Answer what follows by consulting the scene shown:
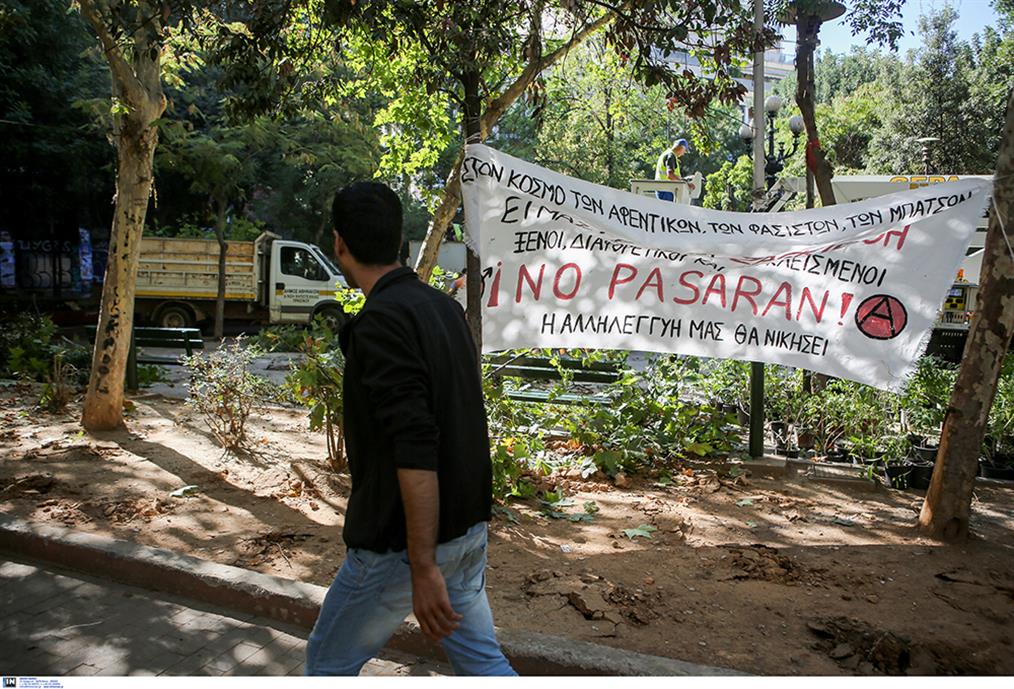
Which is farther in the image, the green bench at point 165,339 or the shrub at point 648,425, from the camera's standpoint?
the green bench at point 165,339

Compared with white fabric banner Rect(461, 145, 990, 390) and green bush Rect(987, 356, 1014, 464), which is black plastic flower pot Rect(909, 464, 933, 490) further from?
white fabric banner Rect(461, 145, 990, 390)

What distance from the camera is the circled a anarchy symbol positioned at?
519 cm

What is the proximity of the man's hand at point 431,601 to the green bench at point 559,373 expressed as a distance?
523 cm

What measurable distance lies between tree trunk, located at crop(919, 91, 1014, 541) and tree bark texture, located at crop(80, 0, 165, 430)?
21.3 ft

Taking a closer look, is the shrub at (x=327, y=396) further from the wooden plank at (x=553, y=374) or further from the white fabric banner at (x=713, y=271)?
the wooden plank at (x=553, y=374)

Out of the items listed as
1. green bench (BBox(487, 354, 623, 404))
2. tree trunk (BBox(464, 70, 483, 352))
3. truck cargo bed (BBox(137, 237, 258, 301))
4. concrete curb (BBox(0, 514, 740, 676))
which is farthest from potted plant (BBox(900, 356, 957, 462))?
truck cargo bed (BBox(137, 237, 258, 301))

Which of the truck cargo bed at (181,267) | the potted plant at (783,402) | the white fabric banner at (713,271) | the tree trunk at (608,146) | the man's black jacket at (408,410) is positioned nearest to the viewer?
the man's black jacket at (408,410)

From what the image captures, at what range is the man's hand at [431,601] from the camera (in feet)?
6.82

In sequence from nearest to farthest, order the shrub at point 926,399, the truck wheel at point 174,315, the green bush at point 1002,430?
the green bush at point 1002,430, the shrub at point 926,399, the truck wheel at point 174,315

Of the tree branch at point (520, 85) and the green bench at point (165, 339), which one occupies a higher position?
the tree branch at point (520, 85)

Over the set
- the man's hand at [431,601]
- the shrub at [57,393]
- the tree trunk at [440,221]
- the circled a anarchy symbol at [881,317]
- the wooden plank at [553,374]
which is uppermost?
the tree trunk at [440,221]

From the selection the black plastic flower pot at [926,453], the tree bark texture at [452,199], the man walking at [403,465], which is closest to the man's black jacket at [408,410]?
the man walking at [403,465]

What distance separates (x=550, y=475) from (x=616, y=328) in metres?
1.42

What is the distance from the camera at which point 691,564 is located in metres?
4.58
